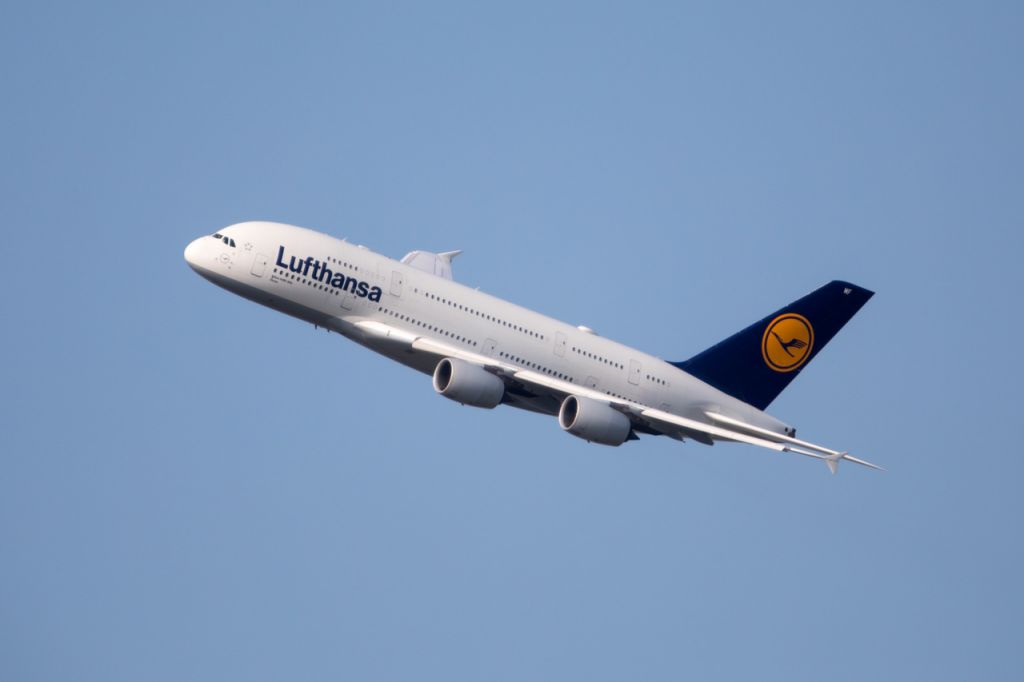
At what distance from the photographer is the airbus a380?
65500 millimetres

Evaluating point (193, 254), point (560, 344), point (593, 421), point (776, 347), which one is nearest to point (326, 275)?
point (193, 254)

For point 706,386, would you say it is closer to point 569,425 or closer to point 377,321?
point 569,425

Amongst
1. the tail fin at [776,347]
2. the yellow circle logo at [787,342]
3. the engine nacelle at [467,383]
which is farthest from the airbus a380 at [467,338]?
the yellow circle logo at [787,342]

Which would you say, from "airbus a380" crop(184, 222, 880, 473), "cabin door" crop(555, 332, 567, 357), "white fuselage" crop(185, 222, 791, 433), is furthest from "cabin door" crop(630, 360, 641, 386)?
"cabin door" crop(555, 332, 567, 357)

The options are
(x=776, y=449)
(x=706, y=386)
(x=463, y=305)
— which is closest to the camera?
(x=776, y=449)

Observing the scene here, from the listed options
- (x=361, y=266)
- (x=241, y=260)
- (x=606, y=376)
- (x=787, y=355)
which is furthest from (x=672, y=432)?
(x=241, y=260)

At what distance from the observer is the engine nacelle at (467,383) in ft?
212

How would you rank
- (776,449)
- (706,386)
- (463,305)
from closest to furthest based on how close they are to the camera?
(776,449) < (463,305) < (706,386)

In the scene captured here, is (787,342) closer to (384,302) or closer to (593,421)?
(593,421)

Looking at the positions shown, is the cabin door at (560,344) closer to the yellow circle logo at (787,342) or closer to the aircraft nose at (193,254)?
the yellow circle logo at (787,342)

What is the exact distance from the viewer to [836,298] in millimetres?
76188

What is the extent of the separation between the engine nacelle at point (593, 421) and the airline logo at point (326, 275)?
9.47m

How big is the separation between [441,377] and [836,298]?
2199cm

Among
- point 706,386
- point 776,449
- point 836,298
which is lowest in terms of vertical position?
point 776,449
